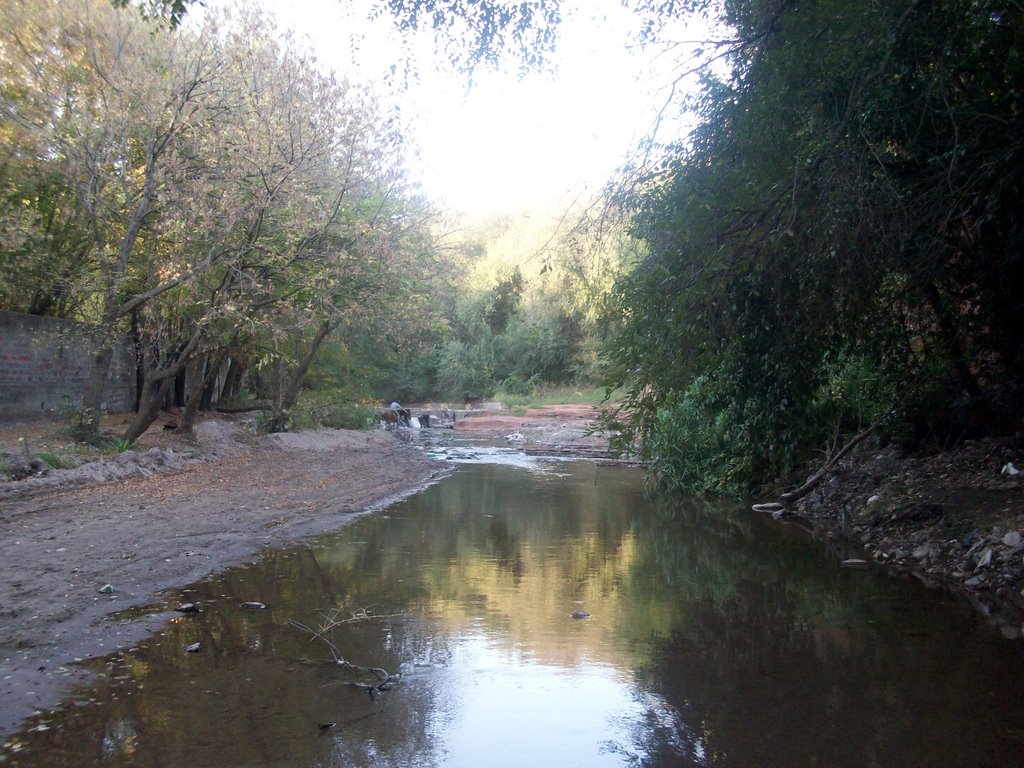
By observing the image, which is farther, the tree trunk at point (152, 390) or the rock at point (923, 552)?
the tree trunk at point (152, 390)

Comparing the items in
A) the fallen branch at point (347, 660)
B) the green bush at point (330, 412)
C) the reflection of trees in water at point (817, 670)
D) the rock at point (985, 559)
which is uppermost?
the green bush at point (330, 412)

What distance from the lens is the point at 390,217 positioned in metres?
21.7

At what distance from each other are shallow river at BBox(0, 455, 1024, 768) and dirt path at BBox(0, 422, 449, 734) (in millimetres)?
463

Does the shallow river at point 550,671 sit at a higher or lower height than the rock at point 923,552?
lower

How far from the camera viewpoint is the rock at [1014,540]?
891 centimetres

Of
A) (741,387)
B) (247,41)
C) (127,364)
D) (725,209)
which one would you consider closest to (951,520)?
(741,387)

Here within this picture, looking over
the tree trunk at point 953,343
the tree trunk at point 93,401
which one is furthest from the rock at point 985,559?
the tree trunk at point 93,401

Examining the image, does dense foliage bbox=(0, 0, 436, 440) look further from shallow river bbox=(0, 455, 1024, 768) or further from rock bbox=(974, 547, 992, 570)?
rock bbox=(974, 547, 992, 570)

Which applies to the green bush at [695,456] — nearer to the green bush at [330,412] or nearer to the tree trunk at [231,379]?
the green bush at [330,412]

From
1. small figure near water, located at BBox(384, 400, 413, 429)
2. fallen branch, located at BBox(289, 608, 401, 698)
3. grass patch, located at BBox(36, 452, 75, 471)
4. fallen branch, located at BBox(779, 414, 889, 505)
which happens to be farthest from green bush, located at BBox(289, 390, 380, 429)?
fallen branch, located at BBox(289, 608, 401, 698)

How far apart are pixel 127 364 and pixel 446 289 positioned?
978 cm

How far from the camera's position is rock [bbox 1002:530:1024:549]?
8.91 m

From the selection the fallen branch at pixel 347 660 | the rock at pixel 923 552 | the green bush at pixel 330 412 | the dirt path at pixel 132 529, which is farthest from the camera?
the green bush at pixel 330 412

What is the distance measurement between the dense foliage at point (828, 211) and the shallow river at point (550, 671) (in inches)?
101
